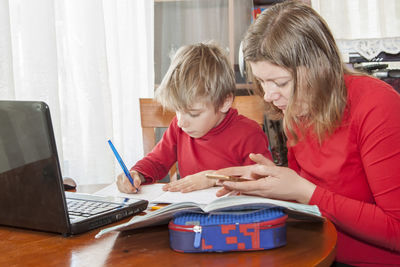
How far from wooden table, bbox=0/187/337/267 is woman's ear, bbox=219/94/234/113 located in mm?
706

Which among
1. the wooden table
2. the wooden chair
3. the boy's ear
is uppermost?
the boy's ear

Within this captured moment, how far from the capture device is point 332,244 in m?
0.71

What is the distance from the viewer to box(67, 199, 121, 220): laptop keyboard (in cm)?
88

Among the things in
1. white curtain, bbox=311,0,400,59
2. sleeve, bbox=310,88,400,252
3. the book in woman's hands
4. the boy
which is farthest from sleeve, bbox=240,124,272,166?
white curtain, bbox=311,0,400,59

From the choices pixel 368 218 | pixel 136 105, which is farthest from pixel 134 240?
pixel 136 105

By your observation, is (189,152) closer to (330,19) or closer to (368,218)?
(368,218)

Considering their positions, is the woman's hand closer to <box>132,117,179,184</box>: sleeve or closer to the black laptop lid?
the black laptop lid

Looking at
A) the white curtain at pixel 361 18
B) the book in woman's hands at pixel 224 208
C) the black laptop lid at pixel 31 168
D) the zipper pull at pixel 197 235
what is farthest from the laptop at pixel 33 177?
the white curtain at pixel 361 18

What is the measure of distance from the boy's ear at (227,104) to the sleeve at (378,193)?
0.57 m

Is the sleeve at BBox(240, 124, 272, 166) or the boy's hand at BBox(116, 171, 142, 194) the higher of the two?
the sleeve at BBox(240, 124, 272, 166)

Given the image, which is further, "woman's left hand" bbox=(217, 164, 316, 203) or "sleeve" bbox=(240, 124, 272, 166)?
"sleeve" bbox=(240, 124, 272, 166)

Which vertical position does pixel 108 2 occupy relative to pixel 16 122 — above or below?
above

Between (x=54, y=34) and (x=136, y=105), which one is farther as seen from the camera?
(x=136, y=105)

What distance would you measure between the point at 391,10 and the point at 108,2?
148cm
